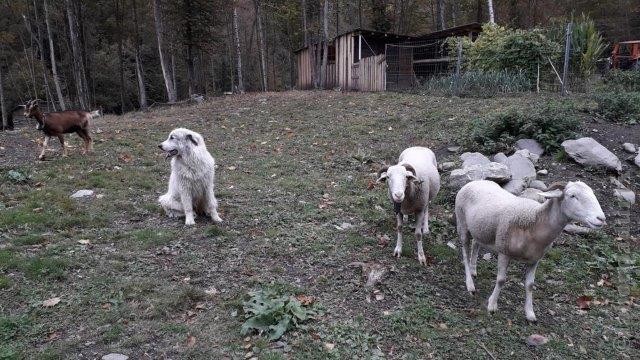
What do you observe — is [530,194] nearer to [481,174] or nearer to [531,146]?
[481,174]

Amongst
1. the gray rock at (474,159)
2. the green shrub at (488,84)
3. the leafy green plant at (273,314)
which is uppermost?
the green shrub at (488,84)

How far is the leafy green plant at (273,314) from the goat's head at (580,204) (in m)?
2.65

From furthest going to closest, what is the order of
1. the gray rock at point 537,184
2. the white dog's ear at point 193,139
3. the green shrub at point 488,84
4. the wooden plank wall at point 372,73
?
the wooden plank wall at point 372,73
the green shrub at point 488,84
the gray rock at point 537,184
the white dog's ear at point 193,139

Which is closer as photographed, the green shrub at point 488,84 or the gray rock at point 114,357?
the gray rock at point 114,357

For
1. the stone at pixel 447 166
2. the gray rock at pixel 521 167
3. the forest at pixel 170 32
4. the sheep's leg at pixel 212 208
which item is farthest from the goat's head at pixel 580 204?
the forest at pixel 170 32

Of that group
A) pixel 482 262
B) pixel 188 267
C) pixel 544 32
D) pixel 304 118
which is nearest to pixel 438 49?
pixel 544 32

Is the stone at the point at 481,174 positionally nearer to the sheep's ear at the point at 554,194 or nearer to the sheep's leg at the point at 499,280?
the sheep's leg at the point at 499,280

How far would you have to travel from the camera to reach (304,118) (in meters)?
15.0

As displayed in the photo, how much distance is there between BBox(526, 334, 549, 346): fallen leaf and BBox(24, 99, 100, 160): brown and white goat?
34.5 feet

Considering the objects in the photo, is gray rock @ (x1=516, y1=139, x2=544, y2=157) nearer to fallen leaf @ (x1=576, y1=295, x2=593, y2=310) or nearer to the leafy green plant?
fallen leaf @ (x1=576, y1=295, x2=593, y2=310)

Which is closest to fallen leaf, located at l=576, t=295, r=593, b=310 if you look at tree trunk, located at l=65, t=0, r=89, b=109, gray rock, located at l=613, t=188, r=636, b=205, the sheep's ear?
the sheep's ear

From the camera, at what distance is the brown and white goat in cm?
1000

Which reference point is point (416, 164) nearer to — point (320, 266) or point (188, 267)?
point (320, 266)

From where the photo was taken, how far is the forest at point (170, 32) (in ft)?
80.2
